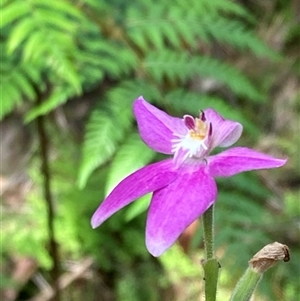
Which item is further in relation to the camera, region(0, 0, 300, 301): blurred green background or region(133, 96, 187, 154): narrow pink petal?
region(0, 0, 300, 301): blurred green background

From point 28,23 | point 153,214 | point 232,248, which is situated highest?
point 153,214

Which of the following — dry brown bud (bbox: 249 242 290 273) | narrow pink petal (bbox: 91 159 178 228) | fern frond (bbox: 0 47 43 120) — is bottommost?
fern frond (bbox: 0 47 43 120)

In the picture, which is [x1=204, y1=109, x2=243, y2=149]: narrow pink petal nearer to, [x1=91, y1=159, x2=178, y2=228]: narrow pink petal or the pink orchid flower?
the pink orchid flower

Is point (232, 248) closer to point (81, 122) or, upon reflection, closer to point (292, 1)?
point (81, 122)

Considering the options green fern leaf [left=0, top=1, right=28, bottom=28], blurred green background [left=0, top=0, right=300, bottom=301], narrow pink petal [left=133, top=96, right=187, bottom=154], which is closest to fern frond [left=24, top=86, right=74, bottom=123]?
blurred green background [left=0, top=0, right=300, bottom=301]

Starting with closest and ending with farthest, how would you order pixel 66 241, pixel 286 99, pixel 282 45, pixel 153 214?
pixel 153 214, pixel 66 241, pixel 286 99, pixel 282 45

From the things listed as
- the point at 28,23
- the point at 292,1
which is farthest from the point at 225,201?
the point at 292,1

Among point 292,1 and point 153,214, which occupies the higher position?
point 153,214

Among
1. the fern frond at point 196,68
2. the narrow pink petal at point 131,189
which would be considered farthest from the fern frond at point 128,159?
the narrow pink petal at point 131,189
